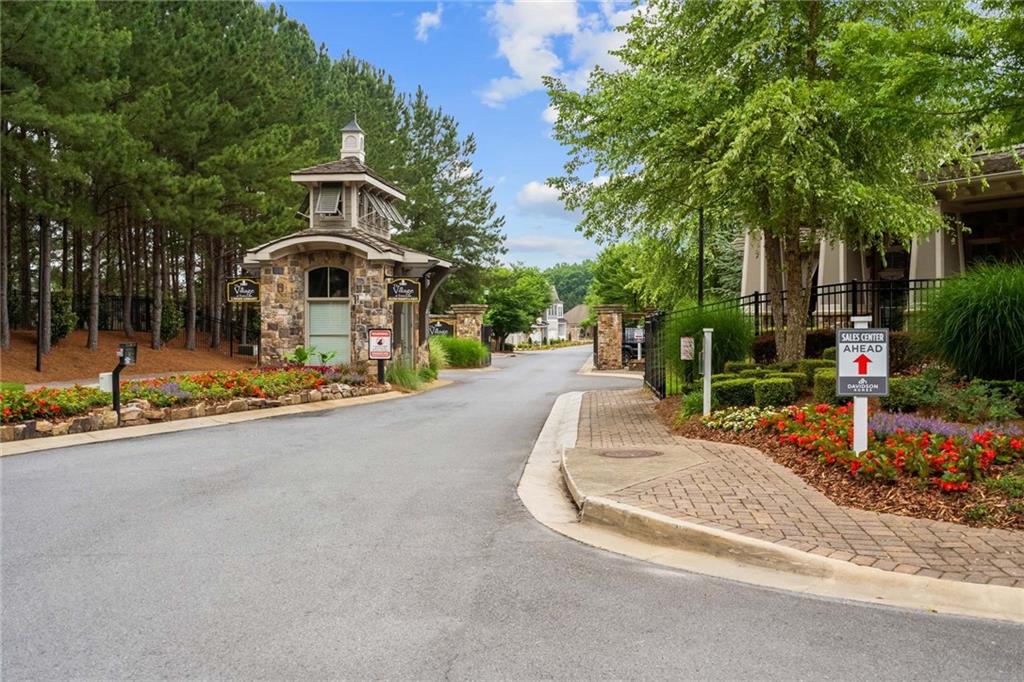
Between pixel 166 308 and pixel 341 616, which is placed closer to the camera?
pixel 341 616

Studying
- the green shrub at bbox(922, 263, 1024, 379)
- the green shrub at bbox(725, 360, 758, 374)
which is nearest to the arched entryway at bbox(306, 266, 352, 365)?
the green shrub at bbox(725, 360, 758, 374)

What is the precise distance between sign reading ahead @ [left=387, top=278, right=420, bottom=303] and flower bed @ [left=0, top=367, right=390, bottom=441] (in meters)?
3.25

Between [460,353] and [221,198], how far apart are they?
1326 centimetres

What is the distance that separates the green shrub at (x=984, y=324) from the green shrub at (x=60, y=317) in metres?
24.8

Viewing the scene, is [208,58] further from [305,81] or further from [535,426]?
[535,426]

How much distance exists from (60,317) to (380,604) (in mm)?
24271

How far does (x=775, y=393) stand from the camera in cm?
1067

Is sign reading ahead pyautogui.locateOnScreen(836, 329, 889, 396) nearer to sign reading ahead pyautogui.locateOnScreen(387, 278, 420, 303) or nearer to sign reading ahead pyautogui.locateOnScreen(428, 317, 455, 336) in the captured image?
sign reading ahead pyautogui.locateOnScreen(387, 278, 420, 303)

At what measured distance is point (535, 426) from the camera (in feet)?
43.9

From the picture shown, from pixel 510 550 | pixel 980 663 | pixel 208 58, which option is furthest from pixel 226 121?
pixel 980 663

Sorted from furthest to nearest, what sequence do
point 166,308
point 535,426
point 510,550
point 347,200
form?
point 166,308, point 347,200, point 535,426, point 510,550

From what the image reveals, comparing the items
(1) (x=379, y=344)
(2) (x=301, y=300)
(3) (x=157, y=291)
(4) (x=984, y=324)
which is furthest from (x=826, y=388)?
(3) (x=157, y=291)

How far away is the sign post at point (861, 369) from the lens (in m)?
7.03

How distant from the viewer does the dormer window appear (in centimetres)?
Result: 2336
